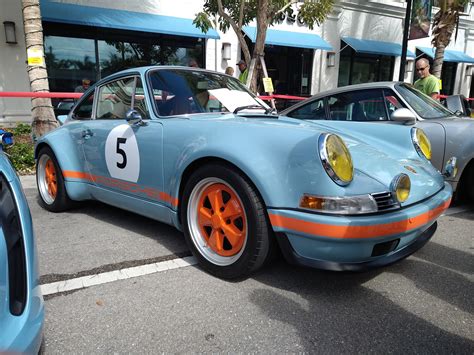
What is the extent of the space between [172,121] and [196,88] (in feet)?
1.84

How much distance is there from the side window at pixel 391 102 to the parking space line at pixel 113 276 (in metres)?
2.87

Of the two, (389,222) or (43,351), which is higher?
(389,222)

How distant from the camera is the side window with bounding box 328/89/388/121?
14.6 feet

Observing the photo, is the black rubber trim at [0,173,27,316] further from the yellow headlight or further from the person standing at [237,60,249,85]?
the person standing at [237,60,249,85]

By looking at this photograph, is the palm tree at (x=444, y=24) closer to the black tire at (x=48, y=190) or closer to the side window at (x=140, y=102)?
the side window at (x=140, y=102)

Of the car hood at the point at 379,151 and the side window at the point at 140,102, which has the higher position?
the side window at the point at 140,102

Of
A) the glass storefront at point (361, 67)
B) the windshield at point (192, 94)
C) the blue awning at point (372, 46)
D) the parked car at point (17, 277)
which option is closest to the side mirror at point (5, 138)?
the parked car at point (17, 277)

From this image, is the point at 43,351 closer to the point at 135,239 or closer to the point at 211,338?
the point at 211,338

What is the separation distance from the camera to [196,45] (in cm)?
1216

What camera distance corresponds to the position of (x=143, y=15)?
10.5 m

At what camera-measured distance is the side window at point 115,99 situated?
3.33 metres

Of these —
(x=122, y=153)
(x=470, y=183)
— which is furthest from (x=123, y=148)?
(x=470, y=183)

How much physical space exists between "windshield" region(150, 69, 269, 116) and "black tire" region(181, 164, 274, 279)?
0.78 meters

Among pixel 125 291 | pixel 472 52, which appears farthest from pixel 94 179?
pixel 472 52
